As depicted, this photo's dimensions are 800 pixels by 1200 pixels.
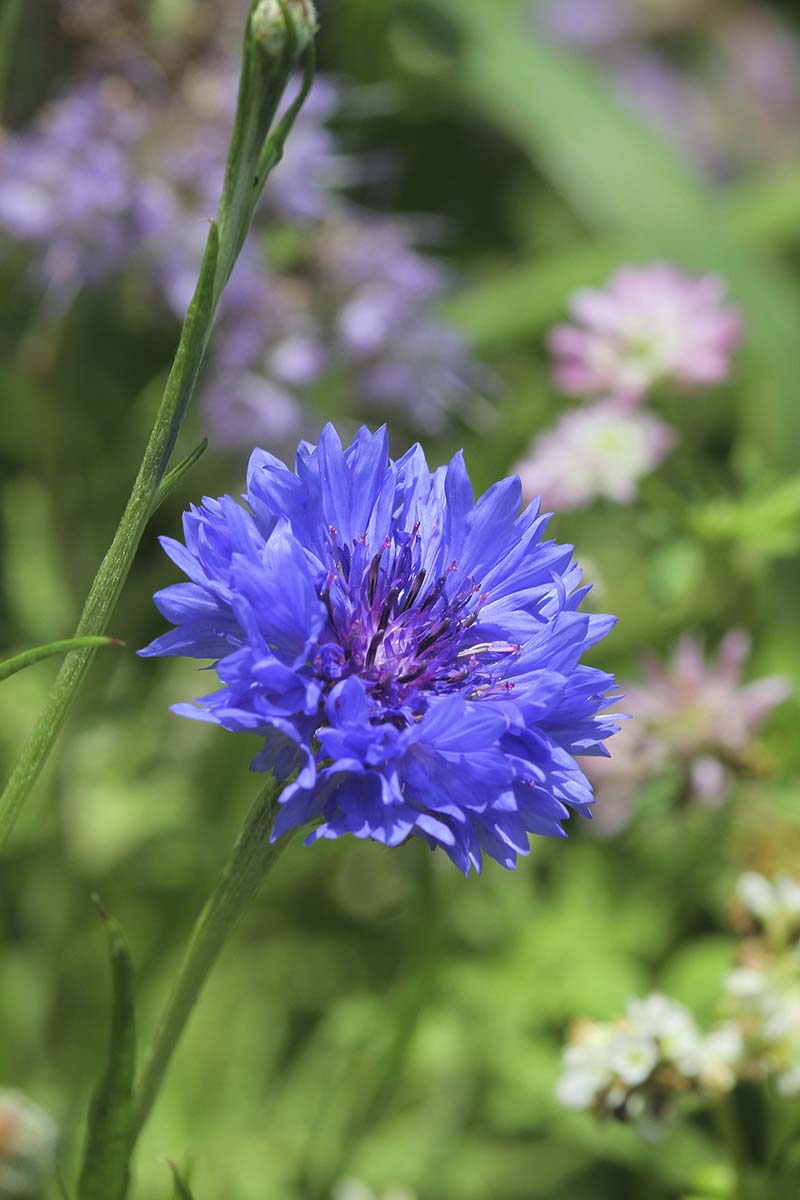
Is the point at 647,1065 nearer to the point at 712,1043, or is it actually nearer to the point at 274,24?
the point at 712,1043

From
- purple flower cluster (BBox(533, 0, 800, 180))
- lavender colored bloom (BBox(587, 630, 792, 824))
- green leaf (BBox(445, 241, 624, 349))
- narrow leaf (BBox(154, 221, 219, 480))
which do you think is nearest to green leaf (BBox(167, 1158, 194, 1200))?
narrow leaf (BBox(154, 221, 219, 480))

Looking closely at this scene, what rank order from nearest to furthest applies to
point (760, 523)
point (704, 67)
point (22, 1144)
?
point (22, 1144) → point (760, 523) → point (704, 67)

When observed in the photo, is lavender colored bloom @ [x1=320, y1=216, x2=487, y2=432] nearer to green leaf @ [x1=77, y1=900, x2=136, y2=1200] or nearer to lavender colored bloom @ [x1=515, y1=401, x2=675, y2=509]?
lavender colored bloom @ [x1=515, y1=401, x2=675, y2=509]

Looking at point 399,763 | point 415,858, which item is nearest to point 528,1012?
point 415,858

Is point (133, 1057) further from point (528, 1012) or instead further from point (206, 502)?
point (528, 1012)

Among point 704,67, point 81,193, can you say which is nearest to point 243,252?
point 81,193

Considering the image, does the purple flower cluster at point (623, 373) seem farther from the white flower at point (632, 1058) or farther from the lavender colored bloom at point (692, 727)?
the white flower at point (632, 1058)
